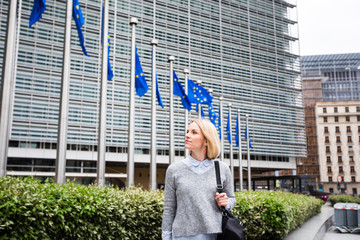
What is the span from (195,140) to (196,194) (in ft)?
1.47

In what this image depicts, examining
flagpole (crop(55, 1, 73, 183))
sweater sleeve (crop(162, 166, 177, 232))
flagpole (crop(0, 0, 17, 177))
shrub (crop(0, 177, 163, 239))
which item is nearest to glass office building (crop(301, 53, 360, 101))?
flagpole (crop(55, 1, 73, 183))


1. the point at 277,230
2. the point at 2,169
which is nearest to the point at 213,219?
the point at 277,230

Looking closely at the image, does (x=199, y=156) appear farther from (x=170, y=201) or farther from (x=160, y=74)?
(x=160, y=74)

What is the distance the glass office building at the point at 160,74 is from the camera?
125 feet

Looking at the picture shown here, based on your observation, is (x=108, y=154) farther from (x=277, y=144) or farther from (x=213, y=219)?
(x=213, y=219)

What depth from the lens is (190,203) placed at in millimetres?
2645

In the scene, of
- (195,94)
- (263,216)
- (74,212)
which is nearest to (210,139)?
(74,212)

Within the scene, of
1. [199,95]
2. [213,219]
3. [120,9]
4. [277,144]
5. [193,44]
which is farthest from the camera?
[277,144]

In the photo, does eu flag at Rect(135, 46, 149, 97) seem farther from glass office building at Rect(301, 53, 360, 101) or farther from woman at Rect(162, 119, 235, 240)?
glass office building at Rect(301, 53, 360, 101)

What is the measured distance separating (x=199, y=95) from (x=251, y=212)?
1085cm

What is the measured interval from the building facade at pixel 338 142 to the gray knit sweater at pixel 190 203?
94221 mm

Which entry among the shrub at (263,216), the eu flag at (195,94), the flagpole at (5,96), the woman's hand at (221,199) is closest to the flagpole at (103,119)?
the flagpole at (5,96)

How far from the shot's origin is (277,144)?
180ft

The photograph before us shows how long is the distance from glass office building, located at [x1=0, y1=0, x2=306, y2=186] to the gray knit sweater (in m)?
34.0
